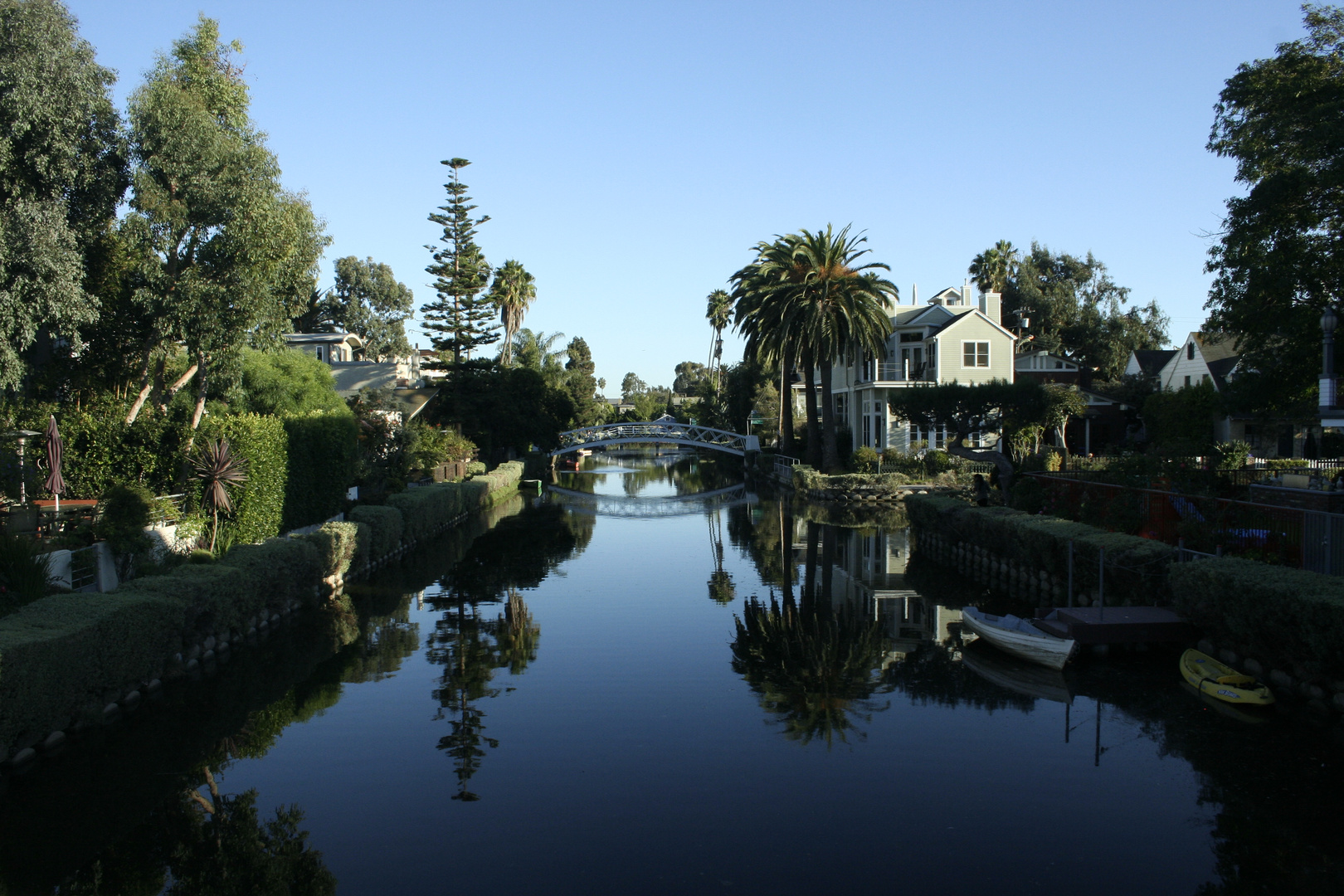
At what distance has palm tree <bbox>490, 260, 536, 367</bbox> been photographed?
7356cm

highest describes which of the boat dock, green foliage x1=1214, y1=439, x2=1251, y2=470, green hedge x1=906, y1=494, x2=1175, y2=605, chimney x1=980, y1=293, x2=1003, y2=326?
chimney x1=980, y1=293, x2=1003, y2=326

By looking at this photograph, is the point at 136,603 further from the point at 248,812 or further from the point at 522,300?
the point at 522,300

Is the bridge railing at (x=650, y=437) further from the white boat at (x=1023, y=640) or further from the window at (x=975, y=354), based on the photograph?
the white boat at (x=1023, y=640)

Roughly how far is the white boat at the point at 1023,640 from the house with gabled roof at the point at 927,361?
97.3ft

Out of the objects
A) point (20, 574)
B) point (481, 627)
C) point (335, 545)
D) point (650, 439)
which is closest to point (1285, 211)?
point (481, 627)

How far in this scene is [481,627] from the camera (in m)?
16.8

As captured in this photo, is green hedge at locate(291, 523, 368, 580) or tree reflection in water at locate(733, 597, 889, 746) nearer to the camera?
tree reflection in water at locate(733, 597, 889, 746)

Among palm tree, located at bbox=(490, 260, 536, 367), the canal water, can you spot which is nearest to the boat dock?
the canal water

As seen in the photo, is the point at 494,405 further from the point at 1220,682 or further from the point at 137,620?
the point at 1220,682

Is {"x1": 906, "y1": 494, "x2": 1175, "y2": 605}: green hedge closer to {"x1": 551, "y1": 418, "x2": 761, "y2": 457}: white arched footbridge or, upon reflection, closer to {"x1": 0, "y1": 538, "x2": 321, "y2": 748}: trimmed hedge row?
{"x1": 0, "y1": 538, "x2": 321, "y2": 748}: trimmed hedge row

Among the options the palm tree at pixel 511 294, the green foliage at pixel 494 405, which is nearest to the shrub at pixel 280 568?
the green foliage at pixel 494 405

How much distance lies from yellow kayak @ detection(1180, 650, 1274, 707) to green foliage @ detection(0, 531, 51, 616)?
14.6m

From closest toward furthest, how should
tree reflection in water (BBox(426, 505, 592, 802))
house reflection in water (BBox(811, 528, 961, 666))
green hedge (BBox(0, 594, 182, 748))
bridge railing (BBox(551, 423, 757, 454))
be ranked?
green hedge (BBox(0, 594, 182, 748))
tree reflection in water (BBox(426, 505, 592, 802))
house reflection in water (BBox(811, 528, 961, 666))
bridge railing (BBox(551, 423, 757, 454))

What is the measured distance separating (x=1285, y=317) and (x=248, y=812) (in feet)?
78.9
